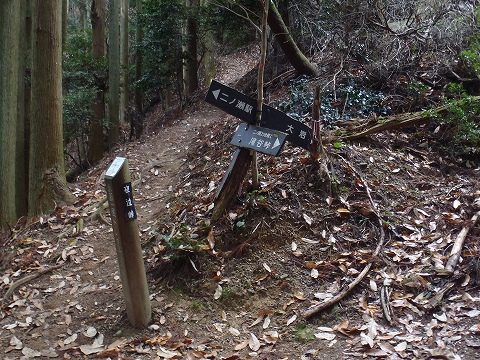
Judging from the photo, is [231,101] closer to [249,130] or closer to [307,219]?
[249,130]

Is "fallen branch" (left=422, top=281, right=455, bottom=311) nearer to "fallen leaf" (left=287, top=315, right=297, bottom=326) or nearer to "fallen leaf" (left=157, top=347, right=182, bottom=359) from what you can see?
"fallen leaf" (left=287, top=315, right=297, bottom=326)

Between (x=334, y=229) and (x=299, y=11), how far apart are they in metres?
6.44

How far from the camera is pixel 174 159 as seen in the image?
29.0ft

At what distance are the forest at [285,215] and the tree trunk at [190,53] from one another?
3.59m

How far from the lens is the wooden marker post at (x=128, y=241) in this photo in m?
3.92

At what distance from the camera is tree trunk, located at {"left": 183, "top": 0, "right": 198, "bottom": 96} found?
13.4 metres

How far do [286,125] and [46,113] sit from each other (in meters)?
4.02

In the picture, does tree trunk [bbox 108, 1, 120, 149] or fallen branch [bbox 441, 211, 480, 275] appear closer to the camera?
fallen branch [bbox 441, 211, 480, 275]

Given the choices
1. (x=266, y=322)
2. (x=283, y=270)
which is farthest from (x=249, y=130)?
(x=266, y=322)

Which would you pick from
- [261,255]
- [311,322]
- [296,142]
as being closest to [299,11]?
[296,142]

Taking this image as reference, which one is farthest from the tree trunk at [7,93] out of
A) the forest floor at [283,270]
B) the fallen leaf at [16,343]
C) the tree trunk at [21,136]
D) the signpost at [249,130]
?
the signpost at [249,130]

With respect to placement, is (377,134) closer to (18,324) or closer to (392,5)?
(392,5)

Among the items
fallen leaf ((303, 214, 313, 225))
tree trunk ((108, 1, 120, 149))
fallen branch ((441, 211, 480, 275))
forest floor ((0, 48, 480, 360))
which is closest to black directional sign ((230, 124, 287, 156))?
forest floor ((0, 48, 480, 360))

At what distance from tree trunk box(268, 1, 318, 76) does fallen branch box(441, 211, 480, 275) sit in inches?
184
